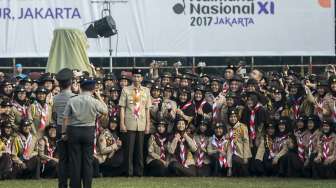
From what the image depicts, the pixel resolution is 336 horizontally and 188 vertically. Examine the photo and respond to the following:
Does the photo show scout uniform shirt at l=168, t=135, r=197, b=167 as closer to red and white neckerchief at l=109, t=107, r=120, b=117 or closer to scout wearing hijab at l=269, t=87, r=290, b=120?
red and white neckerchief at l=109, t=107, r=120, b=117

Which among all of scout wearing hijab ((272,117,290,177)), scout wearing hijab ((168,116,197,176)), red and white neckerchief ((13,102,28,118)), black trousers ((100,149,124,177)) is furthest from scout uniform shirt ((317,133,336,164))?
red and white neckerchief ((13,102,28,118))

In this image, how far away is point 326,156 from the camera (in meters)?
16.5

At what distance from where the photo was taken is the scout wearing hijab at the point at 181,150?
16.9m

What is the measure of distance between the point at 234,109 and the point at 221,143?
2.24 feet

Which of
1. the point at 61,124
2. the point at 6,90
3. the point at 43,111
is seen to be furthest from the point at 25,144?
the point at 61,124

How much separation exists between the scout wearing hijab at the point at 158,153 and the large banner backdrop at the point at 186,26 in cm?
664

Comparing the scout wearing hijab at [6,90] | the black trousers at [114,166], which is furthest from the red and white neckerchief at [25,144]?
the black trousers at [114,166]

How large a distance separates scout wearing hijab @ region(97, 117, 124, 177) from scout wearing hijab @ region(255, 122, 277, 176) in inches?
101

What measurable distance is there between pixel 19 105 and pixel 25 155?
96 cm

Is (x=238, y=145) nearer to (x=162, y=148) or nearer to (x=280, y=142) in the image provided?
(x=280, y=142)

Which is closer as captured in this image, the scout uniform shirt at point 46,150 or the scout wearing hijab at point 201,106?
the scout uniform shirt at point 46,150

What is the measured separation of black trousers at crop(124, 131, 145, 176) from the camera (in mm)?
16750

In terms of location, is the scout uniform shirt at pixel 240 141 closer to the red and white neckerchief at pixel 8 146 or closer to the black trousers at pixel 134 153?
the black trousers at pixel 134 153

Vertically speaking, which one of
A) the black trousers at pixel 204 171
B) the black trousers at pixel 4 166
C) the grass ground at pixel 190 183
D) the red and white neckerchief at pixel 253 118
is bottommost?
the grass ground at pixel 190 183
